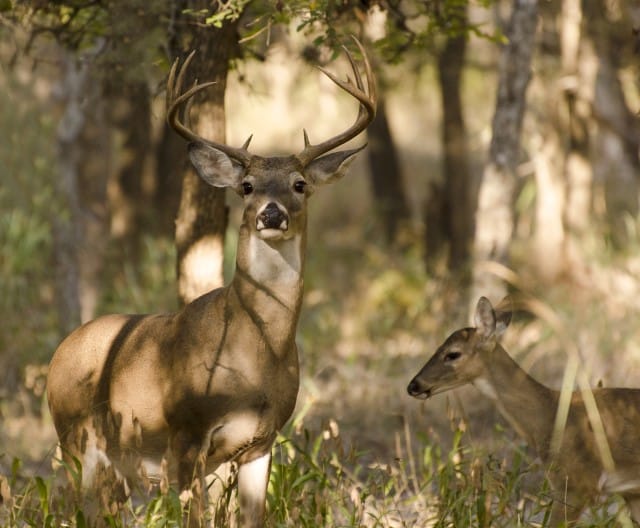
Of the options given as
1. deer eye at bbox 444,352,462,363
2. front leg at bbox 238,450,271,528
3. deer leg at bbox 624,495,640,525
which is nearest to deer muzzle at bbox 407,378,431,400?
deer eye at bbox 444,352,462,363

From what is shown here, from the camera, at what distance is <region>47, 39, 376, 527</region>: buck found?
586cm

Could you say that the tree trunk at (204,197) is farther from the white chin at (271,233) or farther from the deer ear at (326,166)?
the white chin at (271,233)

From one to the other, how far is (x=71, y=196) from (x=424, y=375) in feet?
22.1

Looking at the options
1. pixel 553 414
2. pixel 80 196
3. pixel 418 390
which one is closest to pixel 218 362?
pixel 418 390

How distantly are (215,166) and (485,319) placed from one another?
6.41ft

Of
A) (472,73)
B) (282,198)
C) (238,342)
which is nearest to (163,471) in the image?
(238,342)

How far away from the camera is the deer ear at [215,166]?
21.0ft

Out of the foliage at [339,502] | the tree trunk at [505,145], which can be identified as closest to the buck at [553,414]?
the foliage at [339,502]

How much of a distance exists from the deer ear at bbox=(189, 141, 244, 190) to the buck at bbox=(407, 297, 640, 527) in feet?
5.63

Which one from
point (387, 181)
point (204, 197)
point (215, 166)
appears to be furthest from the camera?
point (387, 181)

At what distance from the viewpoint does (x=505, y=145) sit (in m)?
10.4

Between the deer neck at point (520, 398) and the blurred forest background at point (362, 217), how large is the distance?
0.18 m

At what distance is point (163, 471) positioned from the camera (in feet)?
17.3

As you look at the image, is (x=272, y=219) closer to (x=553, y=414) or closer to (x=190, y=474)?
(x=190, y=474)
